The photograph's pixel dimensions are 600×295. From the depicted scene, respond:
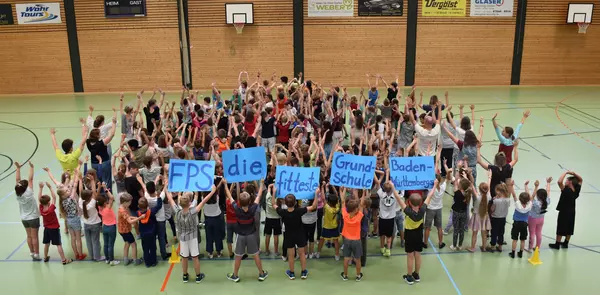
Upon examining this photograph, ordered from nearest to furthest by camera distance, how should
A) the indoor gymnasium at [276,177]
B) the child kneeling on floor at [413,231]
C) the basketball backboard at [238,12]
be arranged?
the child kneeling on floor at [413,231], the indoor gymnasium at [276,177], the basketball backboard at [238,12]

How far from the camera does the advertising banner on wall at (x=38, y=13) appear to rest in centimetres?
A: 2480

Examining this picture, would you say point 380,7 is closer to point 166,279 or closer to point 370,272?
point 370,272

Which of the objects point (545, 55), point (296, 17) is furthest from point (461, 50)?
point (296, 17)

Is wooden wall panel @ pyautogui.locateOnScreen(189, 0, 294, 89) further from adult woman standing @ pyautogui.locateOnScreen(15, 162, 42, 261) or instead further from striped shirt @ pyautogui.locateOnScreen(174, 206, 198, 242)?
striped shirt @ pyautogui.locateOnScreen(174, 206, 198, 242)

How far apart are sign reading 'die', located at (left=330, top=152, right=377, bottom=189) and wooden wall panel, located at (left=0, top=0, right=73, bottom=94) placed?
878 inches

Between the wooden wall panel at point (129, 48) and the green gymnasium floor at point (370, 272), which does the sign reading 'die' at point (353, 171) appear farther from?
the wooden wall panel at point (129, 48)

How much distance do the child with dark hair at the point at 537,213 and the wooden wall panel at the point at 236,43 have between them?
1895 cm

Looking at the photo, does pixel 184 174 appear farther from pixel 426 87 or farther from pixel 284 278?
pixel 426 87

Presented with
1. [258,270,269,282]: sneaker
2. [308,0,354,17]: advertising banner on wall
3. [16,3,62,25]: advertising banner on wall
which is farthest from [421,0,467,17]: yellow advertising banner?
[258,270,269,282]: sneaker

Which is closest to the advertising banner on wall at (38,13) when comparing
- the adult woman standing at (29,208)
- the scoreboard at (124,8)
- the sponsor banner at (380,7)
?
the scoreboard at (124,8)

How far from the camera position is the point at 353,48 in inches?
1023

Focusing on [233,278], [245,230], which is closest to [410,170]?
[245,230]

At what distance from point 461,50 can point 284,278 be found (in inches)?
857

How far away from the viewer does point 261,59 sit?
25938mm
